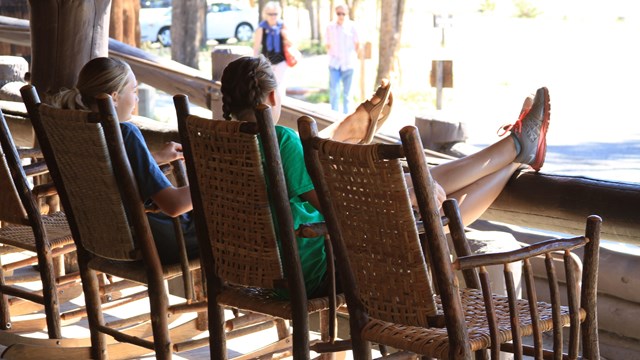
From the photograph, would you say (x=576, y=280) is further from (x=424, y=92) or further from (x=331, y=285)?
(x=424, y=92)

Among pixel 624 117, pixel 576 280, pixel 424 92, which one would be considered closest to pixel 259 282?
pixel 576 280

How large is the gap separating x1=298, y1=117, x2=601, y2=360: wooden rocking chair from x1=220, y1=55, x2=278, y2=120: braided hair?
43cm

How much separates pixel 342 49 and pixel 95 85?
870cm

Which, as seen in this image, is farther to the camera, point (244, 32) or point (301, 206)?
point (244, 32)

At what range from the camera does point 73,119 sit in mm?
2719

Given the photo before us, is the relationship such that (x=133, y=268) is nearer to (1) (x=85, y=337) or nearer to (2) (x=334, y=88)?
(1) (x=85, y=337)

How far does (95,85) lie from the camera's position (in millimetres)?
2982

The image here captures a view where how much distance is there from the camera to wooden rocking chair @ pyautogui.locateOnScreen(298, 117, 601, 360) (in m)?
2.14

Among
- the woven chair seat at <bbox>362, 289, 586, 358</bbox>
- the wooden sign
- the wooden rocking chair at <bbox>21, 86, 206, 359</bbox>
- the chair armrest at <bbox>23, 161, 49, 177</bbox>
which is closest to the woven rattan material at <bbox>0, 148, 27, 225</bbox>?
the chair armrest at <bbox>23, 161, 49, 177</bbox>

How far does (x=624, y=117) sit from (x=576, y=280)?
12.2 meters

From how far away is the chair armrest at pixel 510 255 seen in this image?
7.13ft

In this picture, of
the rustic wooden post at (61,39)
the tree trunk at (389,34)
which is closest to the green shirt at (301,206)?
the rustic wooden post at (61,39)

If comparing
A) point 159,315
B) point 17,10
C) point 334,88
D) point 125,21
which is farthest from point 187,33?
point 159,315

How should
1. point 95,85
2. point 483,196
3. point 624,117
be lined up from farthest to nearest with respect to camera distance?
point 624,117
point 483,196
point 95,85
